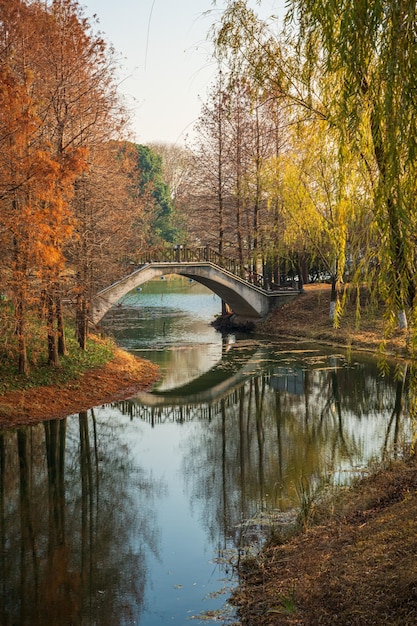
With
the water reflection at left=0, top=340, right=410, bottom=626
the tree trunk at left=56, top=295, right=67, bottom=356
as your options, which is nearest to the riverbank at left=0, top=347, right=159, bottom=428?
the water reflection at left=0, top=340, right=410, bottom=626

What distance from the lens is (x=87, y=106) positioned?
2052cm

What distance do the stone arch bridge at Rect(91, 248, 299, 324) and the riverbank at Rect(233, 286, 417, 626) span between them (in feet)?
68.5

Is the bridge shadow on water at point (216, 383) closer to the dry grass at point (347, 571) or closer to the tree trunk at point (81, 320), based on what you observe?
the tree trunk at point (81, 320)

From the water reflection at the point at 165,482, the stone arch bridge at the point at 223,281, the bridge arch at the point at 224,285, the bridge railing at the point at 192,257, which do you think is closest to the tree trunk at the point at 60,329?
the water reflection at the point at 165,482

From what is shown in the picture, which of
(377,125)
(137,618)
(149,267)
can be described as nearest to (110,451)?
(137,618)

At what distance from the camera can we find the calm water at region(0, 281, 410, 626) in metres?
8.90

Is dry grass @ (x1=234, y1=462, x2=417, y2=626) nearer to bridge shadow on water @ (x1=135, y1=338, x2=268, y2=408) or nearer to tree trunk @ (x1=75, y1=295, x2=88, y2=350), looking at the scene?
bridge shadow on water @ (x1=135, y1=338, x2=268, y2=408)

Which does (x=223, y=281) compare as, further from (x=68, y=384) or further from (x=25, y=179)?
(x=25, y=179)

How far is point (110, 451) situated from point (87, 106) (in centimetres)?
1000

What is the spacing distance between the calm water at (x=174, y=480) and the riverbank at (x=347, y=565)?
0.52 metres

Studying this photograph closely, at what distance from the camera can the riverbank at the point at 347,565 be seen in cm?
666

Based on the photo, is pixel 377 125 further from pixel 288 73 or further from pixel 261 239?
pixel 261 239

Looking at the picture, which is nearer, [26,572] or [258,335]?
[26,572]

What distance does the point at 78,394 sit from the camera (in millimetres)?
19281
